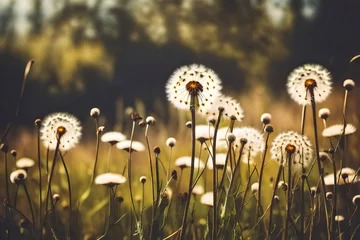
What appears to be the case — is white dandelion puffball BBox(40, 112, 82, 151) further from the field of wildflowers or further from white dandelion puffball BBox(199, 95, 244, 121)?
white dandelion puffball BBox(199, 95, 244, 121)

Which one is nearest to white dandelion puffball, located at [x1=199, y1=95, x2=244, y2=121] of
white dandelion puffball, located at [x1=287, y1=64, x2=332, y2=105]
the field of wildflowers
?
the field of wildflowers

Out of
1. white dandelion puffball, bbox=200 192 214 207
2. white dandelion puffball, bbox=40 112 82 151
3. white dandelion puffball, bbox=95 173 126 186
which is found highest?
white dandelion puffball, bbox=40 112 82 151

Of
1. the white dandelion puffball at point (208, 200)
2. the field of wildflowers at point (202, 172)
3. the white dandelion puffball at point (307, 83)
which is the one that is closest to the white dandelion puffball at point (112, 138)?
the field of wildflowers at point (202, 172)

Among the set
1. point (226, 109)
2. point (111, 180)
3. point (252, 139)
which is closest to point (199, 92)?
point (226, 109)

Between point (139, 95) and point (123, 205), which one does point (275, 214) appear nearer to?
point (123, 205)

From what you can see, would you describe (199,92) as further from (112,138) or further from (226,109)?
(112,138)

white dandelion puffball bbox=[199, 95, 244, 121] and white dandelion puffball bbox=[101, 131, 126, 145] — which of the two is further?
white dandelion puffball bbox=[101, 131, 126, 145]

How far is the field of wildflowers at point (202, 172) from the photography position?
1128 millimetres

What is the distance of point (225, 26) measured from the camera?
67.8 inches

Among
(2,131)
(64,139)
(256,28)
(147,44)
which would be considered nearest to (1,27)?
(2,131)

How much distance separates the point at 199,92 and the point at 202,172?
0.56 feet

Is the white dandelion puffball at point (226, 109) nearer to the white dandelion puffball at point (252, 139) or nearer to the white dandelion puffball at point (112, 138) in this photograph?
the white dandelion puffball at point (252, 139)

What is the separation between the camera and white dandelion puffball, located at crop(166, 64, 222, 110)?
1.08 meters

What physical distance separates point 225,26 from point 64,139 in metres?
0.71
